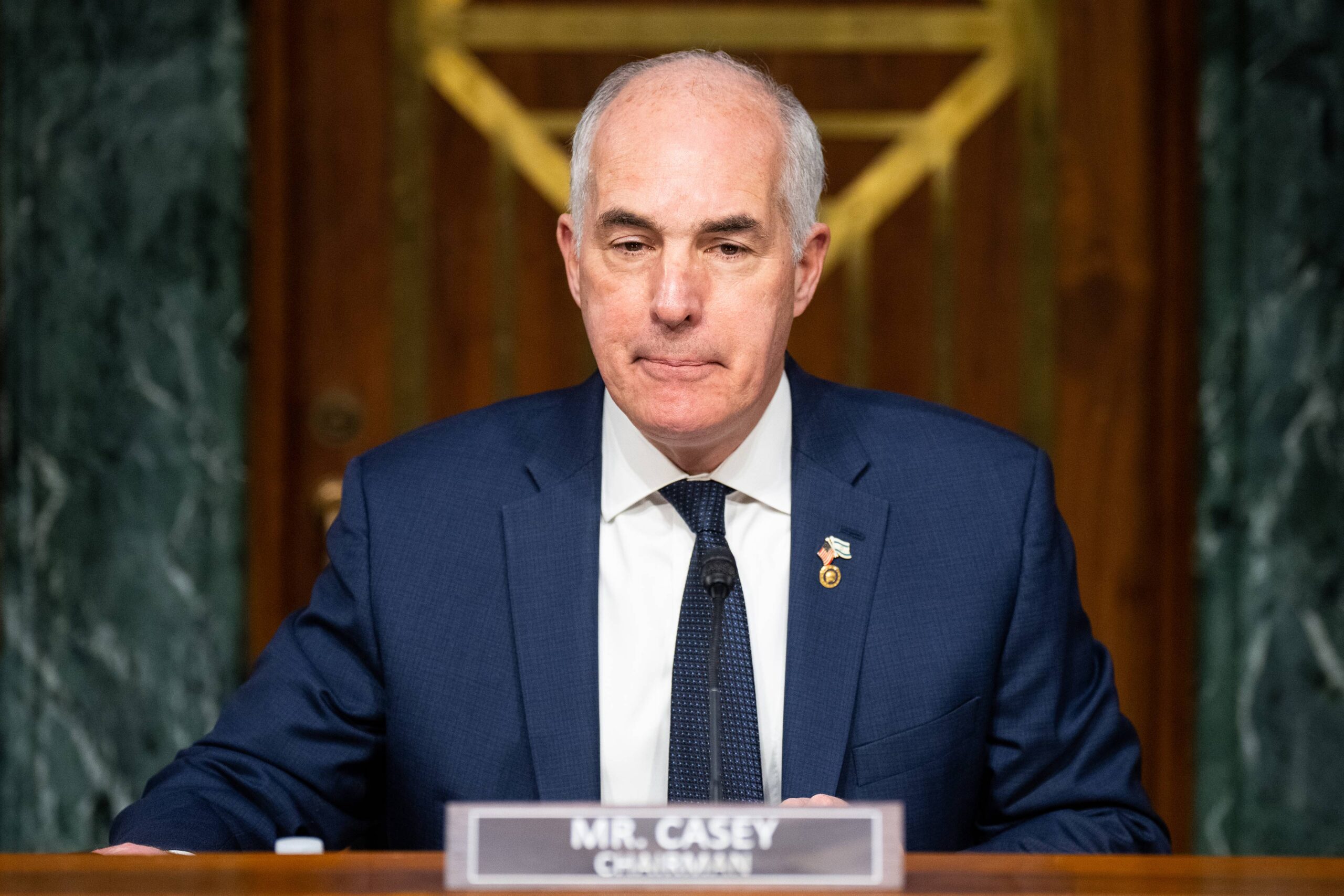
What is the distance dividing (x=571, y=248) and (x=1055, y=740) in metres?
0.75

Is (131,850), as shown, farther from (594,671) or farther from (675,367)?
(675,367)

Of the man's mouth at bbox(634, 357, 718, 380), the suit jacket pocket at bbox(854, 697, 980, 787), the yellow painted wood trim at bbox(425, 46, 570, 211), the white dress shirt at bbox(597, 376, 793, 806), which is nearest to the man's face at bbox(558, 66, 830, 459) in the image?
the man's mouth at bbox(634, 357, 718, 380)

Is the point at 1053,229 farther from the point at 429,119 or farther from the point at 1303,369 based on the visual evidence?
the point at 429,119

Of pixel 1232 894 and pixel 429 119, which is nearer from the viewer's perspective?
pixel 1232 894

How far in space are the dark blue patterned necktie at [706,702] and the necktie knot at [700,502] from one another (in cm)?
3

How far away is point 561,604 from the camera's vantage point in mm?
1565

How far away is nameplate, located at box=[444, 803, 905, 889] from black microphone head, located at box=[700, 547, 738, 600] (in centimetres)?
35

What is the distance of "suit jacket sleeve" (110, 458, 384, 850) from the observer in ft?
4.66

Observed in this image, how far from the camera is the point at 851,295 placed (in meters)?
2.82

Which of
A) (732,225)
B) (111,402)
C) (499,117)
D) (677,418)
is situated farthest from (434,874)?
(499,117)

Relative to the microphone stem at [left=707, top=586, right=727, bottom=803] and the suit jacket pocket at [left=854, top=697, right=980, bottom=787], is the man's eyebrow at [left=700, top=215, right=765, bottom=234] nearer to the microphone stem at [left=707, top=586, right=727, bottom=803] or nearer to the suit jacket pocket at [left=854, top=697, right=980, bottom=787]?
the microphone stem at [left=707, top=586, right=727, bottom=803]

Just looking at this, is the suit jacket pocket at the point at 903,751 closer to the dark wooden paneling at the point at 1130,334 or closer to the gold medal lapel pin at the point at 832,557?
the gold medal lapel pin at the point at 832,557

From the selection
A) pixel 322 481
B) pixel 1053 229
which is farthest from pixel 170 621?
pixel 1053 229

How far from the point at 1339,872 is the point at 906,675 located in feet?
1.89
